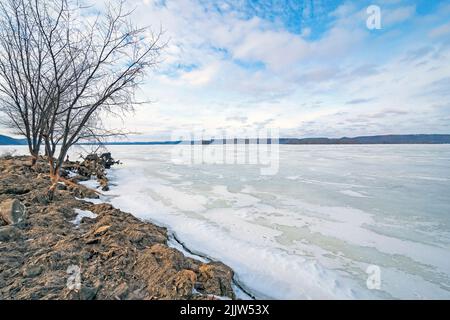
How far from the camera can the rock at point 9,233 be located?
11.1ft

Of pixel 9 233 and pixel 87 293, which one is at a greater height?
pixel 9 233

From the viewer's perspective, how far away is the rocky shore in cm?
241

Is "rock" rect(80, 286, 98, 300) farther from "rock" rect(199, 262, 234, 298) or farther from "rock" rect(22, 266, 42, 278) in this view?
"rock" rect(199, 262, 234, 298)

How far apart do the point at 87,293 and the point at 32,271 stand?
0.88 metres

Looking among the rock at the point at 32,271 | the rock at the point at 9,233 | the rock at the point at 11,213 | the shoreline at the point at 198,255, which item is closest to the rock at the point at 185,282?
the shoreline at the point at 198,255

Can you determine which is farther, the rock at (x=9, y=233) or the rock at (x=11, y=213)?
the rock at (x=11, y=213)

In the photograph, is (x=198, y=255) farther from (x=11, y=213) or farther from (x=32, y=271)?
(x=11, y=213)

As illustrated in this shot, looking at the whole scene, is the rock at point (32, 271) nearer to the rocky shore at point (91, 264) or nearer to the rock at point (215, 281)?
the rocky shore at point (91, 264)

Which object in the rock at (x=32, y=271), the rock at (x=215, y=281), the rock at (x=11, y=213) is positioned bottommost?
the rock at (x=215, y=281)

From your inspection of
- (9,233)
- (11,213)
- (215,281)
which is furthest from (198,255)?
(11,213)

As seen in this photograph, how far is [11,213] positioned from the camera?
12.9ft

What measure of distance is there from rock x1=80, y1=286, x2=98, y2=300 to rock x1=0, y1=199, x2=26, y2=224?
102 inches
